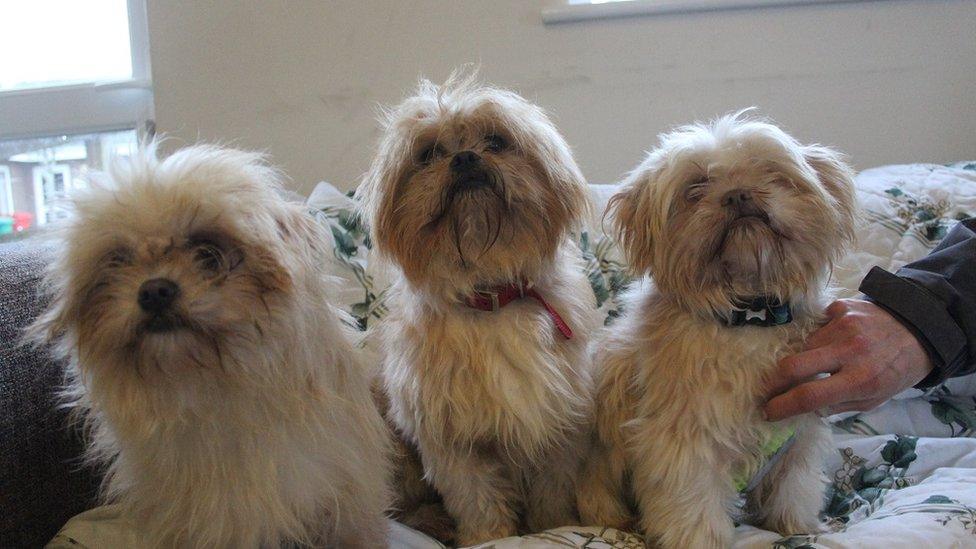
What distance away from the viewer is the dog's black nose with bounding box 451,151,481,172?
4.04 feet

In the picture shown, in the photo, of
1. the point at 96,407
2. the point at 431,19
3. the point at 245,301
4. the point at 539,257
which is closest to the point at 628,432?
the point at 539,257

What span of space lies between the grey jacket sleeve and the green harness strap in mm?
239

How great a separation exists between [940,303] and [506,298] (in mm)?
632

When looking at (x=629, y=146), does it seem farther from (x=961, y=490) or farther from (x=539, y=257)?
(x=961, y=490)

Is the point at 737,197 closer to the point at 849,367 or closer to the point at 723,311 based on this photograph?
the point at 723,311

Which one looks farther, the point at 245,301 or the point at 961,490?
the point at 961,490

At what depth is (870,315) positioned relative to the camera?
1184 mm

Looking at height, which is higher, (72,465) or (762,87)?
(762,87)

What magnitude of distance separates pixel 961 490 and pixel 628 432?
48 centimetres

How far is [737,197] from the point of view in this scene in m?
1.13

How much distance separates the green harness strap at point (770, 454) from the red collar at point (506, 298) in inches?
12.8

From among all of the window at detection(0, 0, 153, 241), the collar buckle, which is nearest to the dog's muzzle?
the collar buckle

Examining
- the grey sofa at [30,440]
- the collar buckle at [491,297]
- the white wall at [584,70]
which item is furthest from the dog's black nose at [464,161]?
the white wall at [584,70]

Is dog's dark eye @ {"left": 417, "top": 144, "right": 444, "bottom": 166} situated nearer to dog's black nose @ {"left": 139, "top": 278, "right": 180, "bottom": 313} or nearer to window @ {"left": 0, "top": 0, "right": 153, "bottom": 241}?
dog's black nose @ {"left": 139, "top": 278, "right": 180, "bottom": 313}
